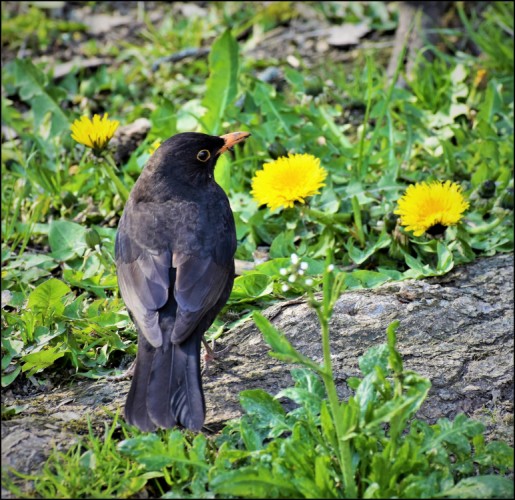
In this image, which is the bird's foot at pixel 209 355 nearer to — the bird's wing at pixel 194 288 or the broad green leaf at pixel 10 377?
the bird's wing at pixel 194 288

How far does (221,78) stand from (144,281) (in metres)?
2.44

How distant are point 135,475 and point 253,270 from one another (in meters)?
1.84

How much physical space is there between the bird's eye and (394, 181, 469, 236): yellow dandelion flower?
1.07 m

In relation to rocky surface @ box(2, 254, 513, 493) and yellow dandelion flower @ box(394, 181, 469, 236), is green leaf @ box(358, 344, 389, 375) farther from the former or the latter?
yellow dandelion flower @ box(394, 181, 469, 236)

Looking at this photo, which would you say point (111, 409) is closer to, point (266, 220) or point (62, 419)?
point (62, 419)

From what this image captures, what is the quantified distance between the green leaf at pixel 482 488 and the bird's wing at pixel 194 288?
1325 millimetres

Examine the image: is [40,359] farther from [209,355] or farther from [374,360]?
[374,360]

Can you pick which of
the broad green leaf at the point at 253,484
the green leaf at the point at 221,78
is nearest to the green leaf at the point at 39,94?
the green leaf at the point at 221,78

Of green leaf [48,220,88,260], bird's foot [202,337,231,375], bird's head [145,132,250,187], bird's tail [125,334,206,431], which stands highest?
bird's head [145,132,250,187]

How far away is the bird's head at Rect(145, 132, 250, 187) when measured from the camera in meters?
4.98

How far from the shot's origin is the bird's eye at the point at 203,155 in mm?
5055

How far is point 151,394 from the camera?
368 cm

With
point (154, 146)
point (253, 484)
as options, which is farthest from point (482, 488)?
point (154, 146)

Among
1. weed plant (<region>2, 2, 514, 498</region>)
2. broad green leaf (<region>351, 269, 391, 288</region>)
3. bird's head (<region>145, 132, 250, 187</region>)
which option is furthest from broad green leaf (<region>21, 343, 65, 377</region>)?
broad green leaf (<region>351, 269, 391, 288</region>)
